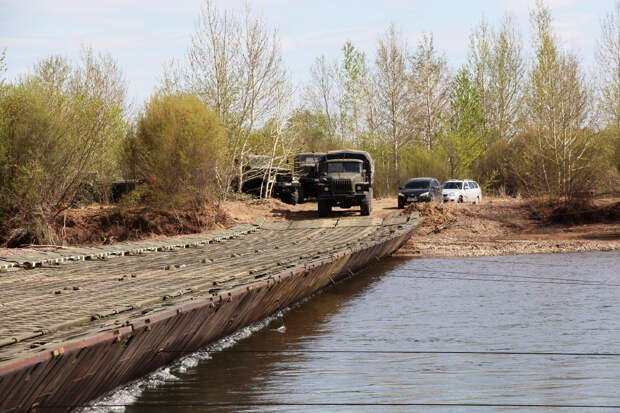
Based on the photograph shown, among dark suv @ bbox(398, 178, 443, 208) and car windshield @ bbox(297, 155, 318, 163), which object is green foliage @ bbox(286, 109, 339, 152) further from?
dark suv @ bbox(398, 178, 443, 208)

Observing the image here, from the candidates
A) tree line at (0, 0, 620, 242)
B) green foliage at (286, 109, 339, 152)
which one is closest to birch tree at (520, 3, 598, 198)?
tree line at (0, 0, 620, 242)

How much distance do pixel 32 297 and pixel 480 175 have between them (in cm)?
3831

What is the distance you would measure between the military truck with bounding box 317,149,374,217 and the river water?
9.93m

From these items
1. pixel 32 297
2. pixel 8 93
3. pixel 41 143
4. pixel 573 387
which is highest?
pixel 8 93

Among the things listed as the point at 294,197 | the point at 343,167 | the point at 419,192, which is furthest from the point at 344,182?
the point at 294,197

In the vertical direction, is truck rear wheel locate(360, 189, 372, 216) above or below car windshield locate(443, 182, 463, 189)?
below

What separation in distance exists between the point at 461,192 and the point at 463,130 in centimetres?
1248

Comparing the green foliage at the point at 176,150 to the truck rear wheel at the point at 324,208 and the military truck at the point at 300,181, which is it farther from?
the military truck at the point at 300,181

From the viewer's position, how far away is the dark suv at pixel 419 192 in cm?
2947

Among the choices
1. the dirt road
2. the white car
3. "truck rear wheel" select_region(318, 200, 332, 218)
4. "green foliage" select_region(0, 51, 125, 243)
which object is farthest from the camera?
the white car

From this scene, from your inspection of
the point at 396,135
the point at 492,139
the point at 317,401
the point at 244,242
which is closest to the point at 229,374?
the point at 317,401

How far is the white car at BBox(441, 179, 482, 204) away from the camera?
109 feet

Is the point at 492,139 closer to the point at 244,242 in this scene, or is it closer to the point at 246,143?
the point at 246,143

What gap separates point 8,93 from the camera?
62.7ft
